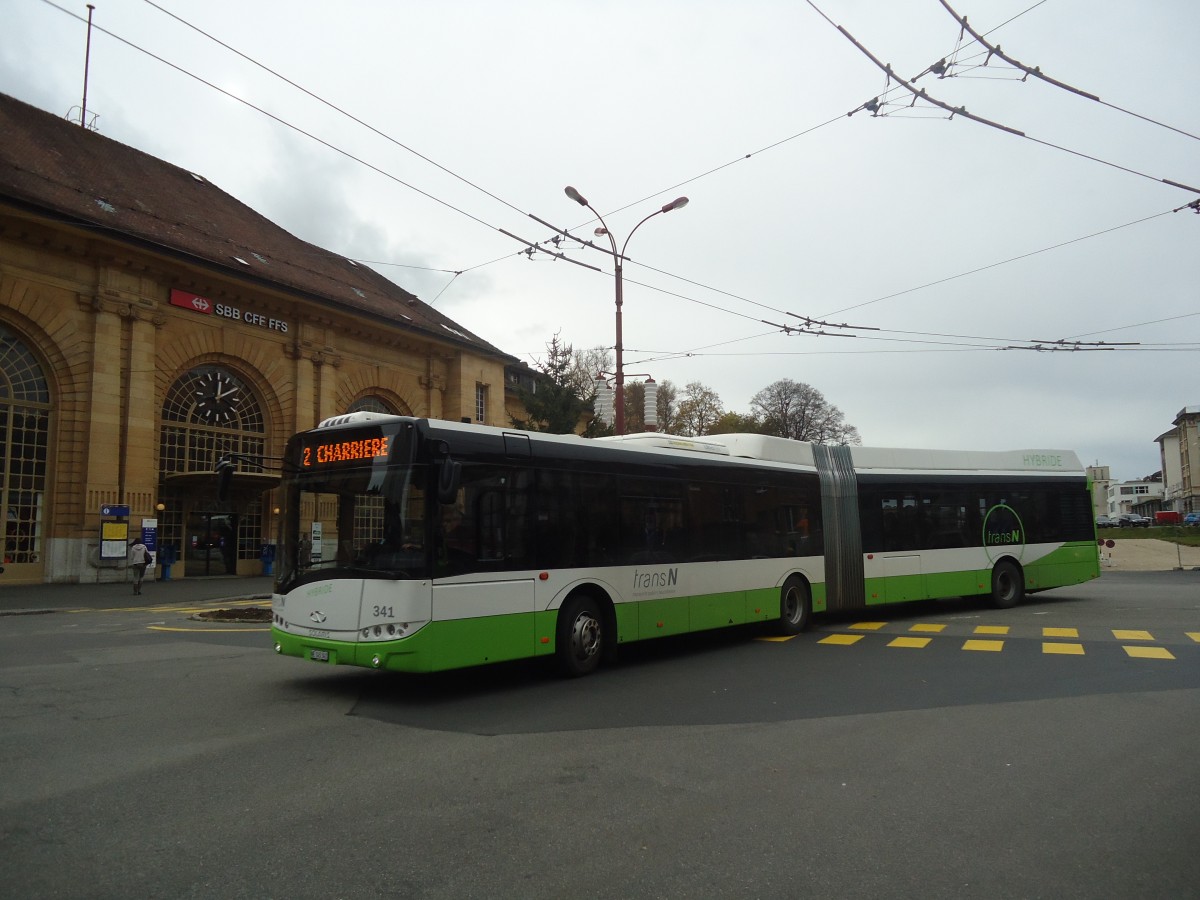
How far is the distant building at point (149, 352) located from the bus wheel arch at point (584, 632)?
19.3 metres

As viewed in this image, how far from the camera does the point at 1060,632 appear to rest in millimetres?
13766

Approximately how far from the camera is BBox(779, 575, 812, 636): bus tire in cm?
1410

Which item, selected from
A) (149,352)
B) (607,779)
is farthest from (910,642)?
(149,352)

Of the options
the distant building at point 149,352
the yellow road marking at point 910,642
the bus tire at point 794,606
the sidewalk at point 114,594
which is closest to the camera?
the yellow road marking at point 910,642

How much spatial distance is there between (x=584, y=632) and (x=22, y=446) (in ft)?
76.8

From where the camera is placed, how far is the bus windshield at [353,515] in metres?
8.43

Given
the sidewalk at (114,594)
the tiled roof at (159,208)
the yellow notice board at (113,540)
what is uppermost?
the tiled roof at (159,208)

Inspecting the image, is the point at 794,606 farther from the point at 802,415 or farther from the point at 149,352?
the point at 802,415

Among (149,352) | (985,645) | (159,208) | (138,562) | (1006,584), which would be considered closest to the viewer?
(985,645)

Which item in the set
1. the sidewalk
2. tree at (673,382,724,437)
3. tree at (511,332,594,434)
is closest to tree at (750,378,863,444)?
tree at (673,382,724,437)

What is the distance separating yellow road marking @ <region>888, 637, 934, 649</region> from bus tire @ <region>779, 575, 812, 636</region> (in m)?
1.61

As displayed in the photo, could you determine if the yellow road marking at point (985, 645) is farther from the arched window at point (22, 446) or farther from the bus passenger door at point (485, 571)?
the arched window at point (22, 446)

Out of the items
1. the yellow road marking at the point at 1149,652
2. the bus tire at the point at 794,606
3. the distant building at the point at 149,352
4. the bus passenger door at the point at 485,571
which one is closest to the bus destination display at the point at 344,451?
the bus passenger door at the point at 485,571

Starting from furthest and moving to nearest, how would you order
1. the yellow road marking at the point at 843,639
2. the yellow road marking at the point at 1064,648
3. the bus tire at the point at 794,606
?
the bus tire at the point at 794,606 → the yellow road marking at the point at 843,639 → the yellow road marking at the point at 1064,648
